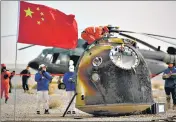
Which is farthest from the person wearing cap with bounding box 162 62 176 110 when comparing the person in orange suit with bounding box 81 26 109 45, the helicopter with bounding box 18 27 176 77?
the helicopter with bounding box 18 27 176 77

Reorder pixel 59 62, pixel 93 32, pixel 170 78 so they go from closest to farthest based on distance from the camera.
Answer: pixel 93 32, pixel 170 78, pixel 59 62

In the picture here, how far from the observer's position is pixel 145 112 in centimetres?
1155

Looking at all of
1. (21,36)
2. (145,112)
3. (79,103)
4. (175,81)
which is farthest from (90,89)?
(175,81)

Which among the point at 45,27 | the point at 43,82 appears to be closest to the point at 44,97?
the point at 43,82

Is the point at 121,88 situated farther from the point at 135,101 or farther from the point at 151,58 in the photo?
the point at 151,58

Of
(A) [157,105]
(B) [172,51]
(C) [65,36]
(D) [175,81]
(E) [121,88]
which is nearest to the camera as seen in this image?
(E) [121,88]

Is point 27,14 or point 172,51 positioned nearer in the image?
point 27,14

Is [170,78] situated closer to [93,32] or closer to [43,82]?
[43,82]

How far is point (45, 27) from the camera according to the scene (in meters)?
11.9

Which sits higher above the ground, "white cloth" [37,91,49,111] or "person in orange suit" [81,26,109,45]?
"person in orange suit" [81,26,109,45]

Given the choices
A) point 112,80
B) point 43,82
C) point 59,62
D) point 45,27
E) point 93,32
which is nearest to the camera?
point 112,80

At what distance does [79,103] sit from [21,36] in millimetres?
2629

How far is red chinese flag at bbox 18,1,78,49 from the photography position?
38.5ft

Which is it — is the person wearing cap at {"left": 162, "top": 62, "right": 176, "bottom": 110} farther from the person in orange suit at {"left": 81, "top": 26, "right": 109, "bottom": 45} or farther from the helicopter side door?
the helicopter side door
